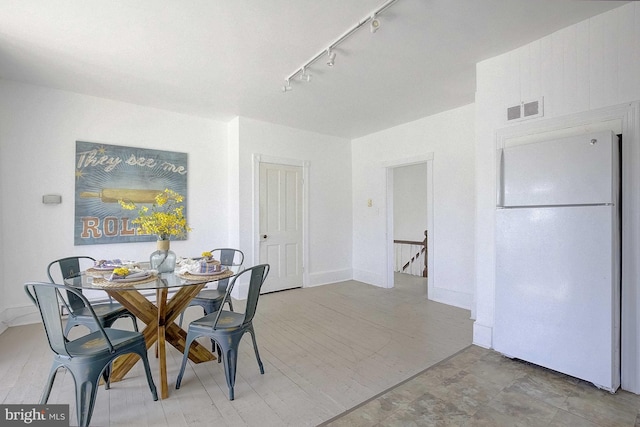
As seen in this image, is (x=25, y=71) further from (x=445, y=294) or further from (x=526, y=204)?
(x=445, y=294)

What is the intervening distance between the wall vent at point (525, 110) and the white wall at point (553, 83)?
4cm

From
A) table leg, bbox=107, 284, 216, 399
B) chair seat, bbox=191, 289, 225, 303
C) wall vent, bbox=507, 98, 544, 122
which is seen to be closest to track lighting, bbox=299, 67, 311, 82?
wall vent, bbox=507, 98, 544, 122

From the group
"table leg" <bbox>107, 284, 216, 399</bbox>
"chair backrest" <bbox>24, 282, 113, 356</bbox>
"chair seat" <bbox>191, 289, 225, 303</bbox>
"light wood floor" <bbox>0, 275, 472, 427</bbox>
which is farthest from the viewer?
"chair seat" <bbox>191, 289, 225, 303</bbox>

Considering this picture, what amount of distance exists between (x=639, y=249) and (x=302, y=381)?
9.03 feet

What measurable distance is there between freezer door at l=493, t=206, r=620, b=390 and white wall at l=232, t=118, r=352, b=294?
→ 11.0ft

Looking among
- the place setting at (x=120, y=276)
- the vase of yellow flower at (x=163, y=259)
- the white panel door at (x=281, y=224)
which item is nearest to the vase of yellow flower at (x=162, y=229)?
the vase of yellow flower at (x=163, y=259)

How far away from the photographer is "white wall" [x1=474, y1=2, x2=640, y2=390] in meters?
2.29

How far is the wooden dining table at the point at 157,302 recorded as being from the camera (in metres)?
2.15

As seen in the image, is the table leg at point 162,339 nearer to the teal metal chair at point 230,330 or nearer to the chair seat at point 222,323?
the teal metal chair at point 230,330

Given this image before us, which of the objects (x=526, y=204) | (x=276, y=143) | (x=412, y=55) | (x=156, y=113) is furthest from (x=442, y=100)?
(x=156, y=113)

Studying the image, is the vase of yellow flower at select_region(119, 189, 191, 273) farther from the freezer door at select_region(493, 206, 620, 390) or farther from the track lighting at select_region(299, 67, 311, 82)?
the freezer door at select_region(493, 206, 620, 390)

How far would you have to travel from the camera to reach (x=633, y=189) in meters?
2.26

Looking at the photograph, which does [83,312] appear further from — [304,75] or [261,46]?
[304,75]

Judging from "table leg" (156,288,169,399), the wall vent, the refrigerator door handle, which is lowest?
"table leg" (156,288,169,399)
